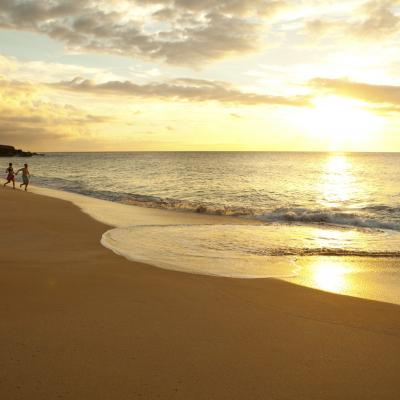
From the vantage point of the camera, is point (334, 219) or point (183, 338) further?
point (334, 219)

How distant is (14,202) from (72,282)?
14574mm

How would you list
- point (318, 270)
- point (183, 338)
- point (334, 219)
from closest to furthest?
1. point (183, 338)
2. point (318, 270)
3. point (334, 219)

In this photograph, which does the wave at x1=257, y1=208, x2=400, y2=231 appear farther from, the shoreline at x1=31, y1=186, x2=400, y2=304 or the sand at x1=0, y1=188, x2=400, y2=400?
the sand at x1=0, y1=188, x2=400, y2=400

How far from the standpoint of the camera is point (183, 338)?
15.9 ft

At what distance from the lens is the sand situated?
385cm

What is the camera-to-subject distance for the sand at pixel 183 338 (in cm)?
385

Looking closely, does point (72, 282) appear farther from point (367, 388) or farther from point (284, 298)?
point (367, 388)

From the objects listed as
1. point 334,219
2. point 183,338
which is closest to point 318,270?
point 183,338

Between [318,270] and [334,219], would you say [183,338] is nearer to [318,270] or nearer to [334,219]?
[318,270]

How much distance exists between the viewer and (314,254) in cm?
1070

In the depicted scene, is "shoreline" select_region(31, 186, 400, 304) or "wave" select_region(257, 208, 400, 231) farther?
"wave" select_region(257, 208, 400, 231)

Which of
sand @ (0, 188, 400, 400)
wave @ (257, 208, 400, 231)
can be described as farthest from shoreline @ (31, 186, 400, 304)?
wave @ (257, 208, 400, 231)

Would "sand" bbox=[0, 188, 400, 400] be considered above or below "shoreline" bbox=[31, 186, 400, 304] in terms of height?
above

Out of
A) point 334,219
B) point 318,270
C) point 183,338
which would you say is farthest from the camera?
point 334,219
